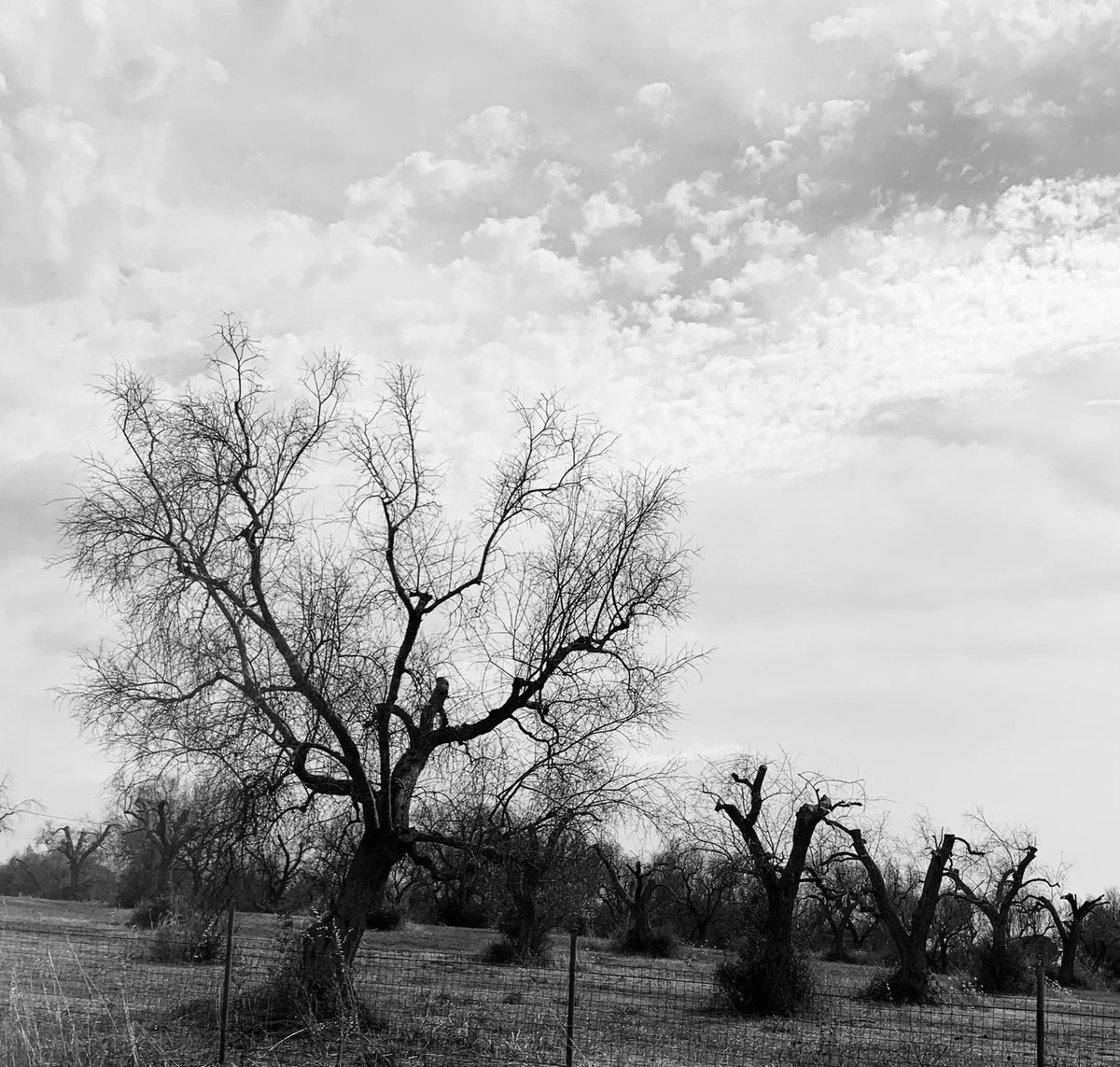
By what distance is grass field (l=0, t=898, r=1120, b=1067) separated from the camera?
33.7 feet

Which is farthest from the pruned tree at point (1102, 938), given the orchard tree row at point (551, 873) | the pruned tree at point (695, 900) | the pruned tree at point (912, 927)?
the pruned tree at point (912, 927)

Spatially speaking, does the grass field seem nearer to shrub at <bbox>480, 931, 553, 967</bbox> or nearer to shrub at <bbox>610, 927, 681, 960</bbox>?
shrub at <bbox>480, 931, 553, 967</bbox>

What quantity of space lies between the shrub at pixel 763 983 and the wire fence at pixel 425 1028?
38 centimetres

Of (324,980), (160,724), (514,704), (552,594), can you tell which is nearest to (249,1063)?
(324,980)

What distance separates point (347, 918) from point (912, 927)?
17087 millimetres

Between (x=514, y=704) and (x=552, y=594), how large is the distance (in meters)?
1.51

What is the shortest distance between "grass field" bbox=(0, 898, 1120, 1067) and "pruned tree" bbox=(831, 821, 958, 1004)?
1389mm

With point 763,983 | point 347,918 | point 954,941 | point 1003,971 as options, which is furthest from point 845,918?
point 347,918

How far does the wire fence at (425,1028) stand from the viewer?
1024 centimetres

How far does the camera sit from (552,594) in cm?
1412

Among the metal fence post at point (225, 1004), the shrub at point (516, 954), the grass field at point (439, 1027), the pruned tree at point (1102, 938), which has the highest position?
the metal fence post at point (225, 1004)

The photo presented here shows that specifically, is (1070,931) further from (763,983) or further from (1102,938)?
(763,983)

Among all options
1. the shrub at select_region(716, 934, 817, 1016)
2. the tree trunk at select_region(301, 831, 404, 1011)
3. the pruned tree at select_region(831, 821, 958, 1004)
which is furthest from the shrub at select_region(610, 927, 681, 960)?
the tree trunk at select_region(301, 831, 404, 1011)

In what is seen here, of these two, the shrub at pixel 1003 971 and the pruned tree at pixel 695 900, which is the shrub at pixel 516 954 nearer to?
the shrub at pixel 1003 971
